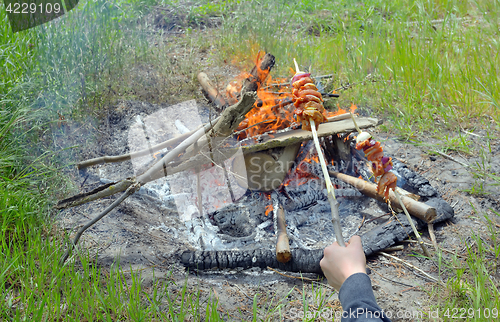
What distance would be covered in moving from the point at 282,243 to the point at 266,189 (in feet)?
2.68

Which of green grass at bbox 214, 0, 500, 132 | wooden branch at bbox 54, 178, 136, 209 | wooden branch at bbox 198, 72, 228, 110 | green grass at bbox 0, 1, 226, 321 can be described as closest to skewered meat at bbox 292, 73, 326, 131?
green grass at bbox 0, 1, 226, 321

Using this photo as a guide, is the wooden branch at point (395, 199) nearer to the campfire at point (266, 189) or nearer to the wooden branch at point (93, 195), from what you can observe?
the campfire at point (266, 189)

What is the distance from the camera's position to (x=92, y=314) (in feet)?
6.40

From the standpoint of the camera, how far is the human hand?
5.08ft

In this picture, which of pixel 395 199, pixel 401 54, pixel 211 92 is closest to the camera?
pixel 395 199

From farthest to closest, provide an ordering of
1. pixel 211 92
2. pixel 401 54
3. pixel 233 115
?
pixel 401 54, pixel 211 92, pixel 233 115

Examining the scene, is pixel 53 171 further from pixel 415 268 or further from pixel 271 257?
pixel 415 268

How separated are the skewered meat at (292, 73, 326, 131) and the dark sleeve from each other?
1.03m

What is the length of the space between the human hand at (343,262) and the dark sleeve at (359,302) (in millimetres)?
40

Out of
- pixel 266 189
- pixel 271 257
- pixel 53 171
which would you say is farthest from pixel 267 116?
pixel 53 171

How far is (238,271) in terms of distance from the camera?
2582mm

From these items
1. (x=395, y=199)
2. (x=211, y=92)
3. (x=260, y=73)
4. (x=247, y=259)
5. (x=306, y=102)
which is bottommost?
(x=247, y=259)

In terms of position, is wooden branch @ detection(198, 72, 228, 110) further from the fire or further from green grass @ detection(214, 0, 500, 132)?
green grass @ detection(214, 0, 500, 132)

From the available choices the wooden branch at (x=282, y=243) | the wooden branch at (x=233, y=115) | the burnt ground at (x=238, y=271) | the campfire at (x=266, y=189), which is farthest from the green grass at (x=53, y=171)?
the wooden branch at (x=233, y=115)
